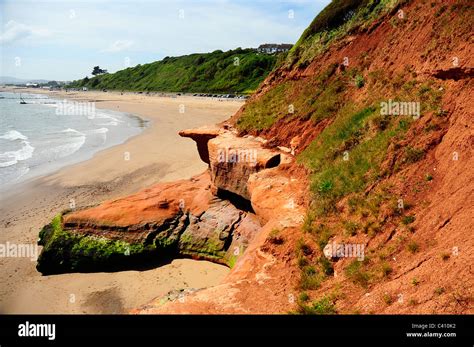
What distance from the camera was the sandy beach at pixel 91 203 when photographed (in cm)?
1268

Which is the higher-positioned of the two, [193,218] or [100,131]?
[100,131]

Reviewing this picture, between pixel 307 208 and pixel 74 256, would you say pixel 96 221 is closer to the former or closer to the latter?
pixel 74 256

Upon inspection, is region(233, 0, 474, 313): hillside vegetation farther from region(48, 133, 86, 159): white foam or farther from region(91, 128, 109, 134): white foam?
region(91, 128, 109, 134): white foam

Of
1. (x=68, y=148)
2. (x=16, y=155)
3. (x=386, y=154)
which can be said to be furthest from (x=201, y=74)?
(x=386, y=154)

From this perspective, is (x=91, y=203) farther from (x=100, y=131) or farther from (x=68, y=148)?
(x=100, y=131)

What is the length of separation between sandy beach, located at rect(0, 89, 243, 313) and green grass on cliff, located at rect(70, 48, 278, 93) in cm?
3633

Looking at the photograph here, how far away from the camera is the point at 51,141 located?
4162 cm

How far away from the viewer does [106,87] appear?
172 metres

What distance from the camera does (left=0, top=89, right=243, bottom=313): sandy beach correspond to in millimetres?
12680

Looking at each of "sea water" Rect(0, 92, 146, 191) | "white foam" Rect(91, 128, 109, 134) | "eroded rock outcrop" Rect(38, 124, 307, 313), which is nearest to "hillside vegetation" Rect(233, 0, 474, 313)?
"eroded rock outcrop" Rect(38, 124, 307, 313)

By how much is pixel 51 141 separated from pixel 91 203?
24058 millimetres

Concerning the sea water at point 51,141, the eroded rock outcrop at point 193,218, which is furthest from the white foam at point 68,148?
the eroded rock outcrop at point 193,218
